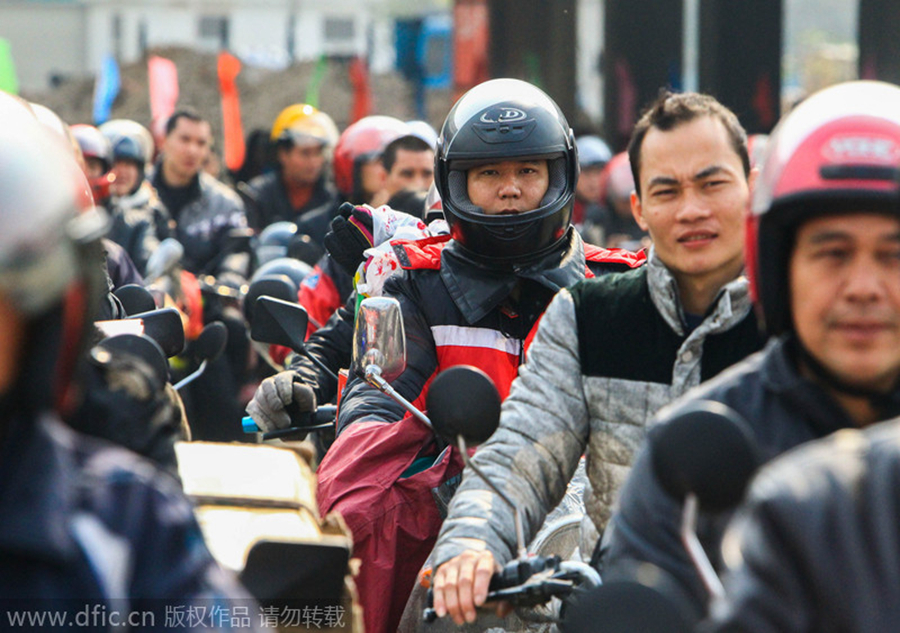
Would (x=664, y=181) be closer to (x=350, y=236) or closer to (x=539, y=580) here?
(x=539, y=580)

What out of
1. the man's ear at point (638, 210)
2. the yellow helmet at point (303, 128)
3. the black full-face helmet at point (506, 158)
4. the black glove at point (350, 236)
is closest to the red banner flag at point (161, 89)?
the yellow helmet at point (303, 128)

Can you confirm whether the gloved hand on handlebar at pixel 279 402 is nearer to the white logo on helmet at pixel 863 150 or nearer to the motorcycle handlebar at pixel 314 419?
the motorcycle handlebar at pixel 314 419

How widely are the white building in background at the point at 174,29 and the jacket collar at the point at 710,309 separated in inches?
2108

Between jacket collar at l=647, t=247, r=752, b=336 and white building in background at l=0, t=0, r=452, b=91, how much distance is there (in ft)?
176

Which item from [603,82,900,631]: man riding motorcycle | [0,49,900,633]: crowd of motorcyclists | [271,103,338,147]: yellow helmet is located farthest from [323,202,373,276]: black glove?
[271,103,338,147]: yellow helmet

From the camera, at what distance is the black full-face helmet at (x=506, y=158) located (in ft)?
16.2

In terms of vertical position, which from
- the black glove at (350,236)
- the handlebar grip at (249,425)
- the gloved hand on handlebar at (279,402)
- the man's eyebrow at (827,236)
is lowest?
the handlebar grip at (249,425)

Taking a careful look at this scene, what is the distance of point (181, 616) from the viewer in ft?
6.46

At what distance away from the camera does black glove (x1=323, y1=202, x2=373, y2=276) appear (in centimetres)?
613

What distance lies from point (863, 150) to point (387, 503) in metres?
2.28

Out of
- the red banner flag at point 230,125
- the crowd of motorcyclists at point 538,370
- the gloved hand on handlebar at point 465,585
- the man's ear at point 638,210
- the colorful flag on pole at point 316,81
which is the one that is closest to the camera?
the crowd of motorcyclists at point 538,370

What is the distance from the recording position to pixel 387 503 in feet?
14.6

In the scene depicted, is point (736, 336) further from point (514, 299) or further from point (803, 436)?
point (514, 299)

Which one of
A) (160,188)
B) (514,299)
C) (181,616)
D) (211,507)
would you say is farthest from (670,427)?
(160,188)
